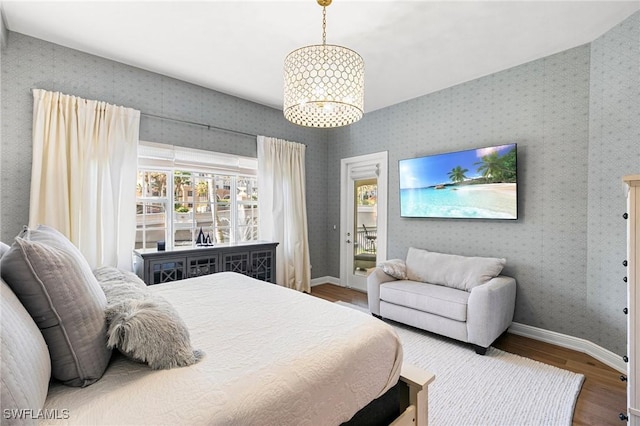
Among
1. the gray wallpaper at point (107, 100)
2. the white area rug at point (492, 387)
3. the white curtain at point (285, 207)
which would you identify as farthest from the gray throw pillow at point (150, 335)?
the white curtain at point (285, 207)

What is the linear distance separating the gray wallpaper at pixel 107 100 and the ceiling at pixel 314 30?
14 centimetres

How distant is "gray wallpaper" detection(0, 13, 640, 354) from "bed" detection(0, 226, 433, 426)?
7.08ft

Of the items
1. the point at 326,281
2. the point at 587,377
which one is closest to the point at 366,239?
the point at 326,281

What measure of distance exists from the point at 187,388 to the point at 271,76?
3210 millimetres

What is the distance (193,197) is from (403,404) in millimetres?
3245

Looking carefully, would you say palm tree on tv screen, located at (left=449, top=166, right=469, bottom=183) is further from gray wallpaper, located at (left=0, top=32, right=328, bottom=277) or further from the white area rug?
gray wallpaper, located at (left=0, top=32, right=328, bottom=277)

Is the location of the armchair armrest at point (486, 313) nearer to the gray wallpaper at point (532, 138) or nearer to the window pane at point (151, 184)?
the gray wallpaper at point (532, 138)

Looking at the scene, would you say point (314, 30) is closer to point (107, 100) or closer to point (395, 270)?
point (107, 100)

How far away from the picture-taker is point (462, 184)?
337 centimetres

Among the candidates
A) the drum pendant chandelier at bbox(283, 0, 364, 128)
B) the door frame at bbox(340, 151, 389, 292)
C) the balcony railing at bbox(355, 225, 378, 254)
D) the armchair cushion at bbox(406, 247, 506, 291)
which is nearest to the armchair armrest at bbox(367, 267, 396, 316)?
the armchair cushion at bbox(406, 247, 506, 291)

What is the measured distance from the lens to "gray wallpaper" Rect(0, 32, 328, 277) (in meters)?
2.54

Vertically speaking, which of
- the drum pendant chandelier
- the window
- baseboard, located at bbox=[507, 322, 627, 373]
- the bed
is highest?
the drum pendant chandelier

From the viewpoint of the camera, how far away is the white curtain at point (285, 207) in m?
4.20

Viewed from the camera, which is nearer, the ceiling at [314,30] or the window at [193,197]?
the ceiling at [314,30]
